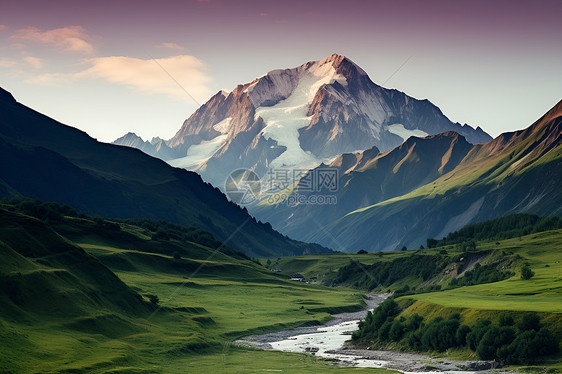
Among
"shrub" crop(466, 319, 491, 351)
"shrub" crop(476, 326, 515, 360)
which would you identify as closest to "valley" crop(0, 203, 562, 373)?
"shrub" crop(466, 319, 491, 351)

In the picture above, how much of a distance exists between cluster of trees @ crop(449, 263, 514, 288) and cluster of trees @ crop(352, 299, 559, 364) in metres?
61.4

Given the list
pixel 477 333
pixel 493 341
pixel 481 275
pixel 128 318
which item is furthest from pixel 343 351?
pixel 481 275

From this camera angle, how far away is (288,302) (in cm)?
18000

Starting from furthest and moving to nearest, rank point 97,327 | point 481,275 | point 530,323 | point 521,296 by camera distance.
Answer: point 481,275 < point 521,296 < point 97,327 < point 530,323

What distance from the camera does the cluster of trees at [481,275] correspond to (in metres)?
166

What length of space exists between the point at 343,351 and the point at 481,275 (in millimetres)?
92619

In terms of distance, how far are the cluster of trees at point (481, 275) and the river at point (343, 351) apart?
1752 inches

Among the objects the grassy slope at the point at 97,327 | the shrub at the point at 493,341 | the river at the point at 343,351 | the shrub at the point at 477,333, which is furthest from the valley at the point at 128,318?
the shrub at the point at 493,341

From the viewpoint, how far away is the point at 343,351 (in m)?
106

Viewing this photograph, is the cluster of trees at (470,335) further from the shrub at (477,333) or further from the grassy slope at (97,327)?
the grassy slope at (97,327)

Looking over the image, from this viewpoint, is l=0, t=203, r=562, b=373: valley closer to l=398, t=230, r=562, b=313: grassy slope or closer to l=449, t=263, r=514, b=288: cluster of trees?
l=398, t=230, r=562, b=313: grassy slope

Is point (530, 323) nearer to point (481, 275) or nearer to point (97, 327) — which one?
point (97, 327)

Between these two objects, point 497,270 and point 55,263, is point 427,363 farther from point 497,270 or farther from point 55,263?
point 497,270

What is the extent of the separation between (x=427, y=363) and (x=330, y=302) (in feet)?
346
